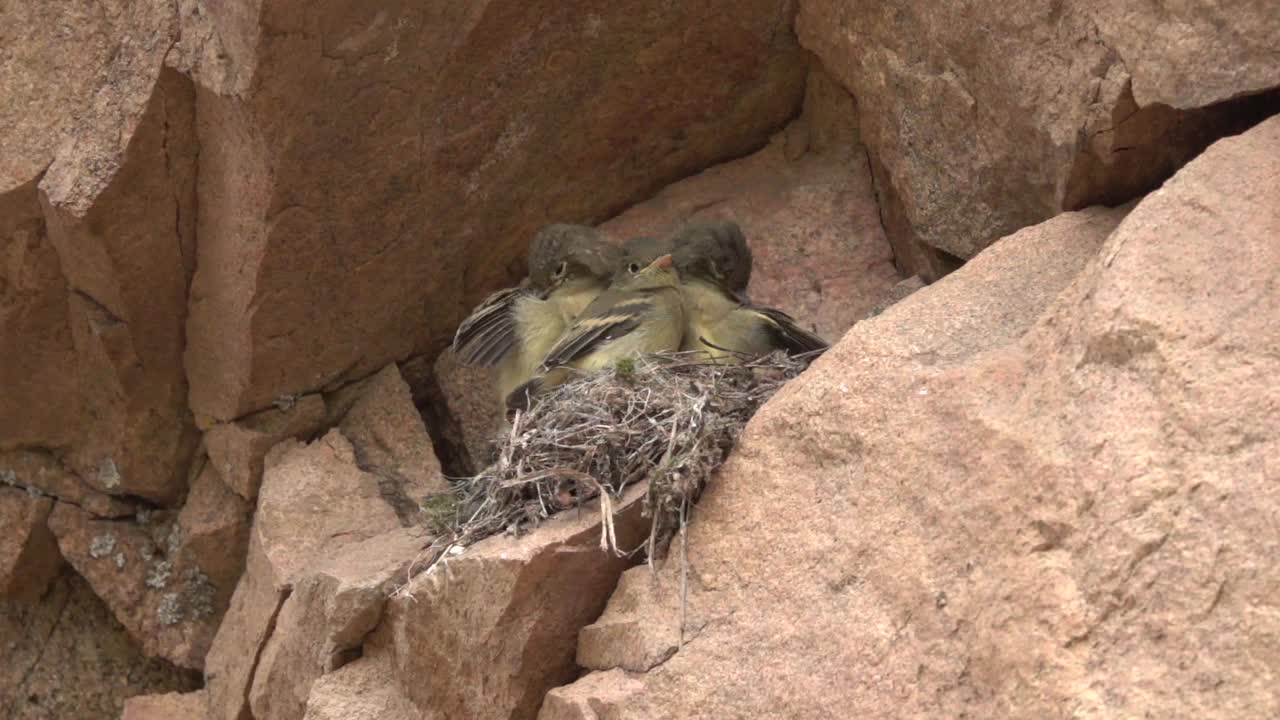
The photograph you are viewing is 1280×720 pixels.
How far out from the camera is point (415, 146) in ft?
18.2

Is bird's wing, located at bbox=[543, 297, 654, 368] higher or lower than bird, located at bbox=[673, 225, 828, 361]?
higher

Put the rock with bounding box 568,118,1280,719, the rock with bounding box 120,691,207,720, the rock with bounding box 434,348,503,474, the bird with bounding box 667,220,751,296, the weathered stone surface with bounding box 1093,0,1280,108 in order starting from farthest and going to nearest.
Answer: the rock with bounding box 434,348,503,474
the rock with bounding box 120,691,207,720
the bird with bounding box 667,220,751,296
the weathered stone surface with bounding box 1093,0,1280,108
the rock with bounding box 568,118,1280,719

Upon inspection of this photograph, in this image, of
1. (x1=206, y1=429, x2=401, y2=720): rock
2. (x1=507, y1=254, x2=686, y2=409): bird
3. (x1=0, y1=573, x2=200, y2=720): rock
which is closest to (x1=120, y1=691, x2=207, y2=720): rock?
(x1=206, y1=429, x2=401, y2=720): rock

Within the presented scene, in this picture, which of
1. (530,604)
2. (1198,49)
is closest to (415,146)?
(530,604)

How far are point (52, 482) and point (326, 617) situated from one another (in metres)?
1.64

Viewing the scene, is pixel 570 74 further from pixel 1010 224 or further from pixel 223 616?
pixel 223 616

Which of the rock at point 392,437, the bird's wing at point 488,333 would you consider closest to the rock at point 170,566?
the rock at point 392,437

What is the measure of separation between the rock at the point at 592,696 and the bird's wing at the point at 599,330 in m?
1.32

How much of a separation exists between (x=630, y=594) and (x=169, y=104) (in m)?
2.22

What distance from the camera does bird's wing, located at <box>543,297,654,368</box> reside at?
5250 millimetres

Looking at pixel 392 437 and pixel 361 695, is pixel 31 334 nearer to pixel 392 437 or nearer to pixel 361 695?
pixel 392 437

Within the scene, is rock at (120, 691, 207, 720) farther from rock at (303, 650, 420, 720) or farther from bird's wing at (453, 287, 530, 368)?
bird's wing at (453, 287, 530, 368)

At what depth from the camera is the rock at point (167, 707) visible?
230 inches

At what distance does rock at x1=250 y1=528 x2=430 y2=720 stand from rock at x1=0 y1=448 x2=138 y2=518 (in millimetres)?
1021
